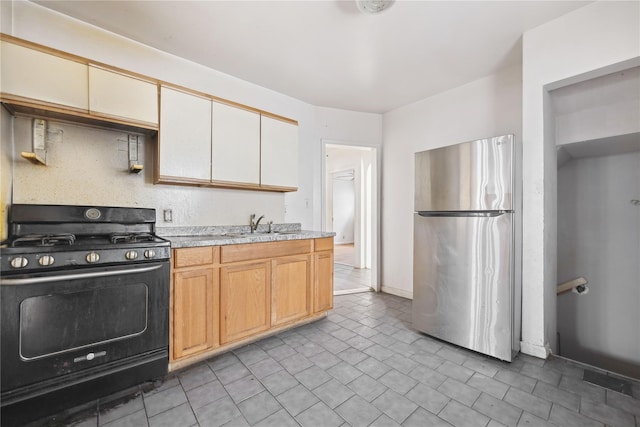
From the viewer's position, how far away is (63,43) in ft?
6.38

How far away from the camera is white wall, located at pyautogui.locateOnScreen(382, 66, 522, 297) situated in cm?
273

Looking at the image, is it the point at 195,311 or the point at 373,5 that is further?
the point at 195,311

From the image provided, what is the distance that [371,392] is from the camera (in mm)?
1722

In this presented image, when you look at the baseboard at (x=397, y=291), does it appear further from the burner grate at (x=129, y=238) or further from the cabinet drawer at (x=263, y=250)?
the burner grate at (x=129, y=238)

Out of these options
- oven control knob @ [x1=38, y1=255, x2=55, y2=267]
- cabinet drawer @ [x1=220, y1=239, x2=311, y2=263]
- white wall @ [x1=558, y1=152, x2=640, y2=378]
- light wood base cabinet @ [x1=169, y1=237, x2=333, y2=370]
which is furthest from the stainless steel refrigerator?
oven control knob @ [x1=38, y1=255, x2=55, y2=267]

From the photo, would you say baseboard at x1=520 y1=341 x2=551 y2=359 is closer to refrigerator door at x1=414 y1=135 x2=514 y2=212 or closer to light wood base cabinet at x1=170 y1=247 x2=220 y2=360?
refrigerator door at x1=414 y1=135 x2=514 y2=212

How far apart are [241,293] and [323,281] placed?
93 cm

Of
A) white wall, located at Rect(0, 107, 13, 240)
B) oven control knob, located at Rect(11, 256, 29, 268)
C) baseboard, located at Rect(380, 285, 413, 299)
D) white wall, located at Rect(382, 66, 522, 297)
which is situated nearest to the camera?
oven control knob, located at Rect(11, 256, 29, 268)

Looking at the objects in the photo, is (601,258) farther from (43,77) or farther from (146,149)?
(43,77)

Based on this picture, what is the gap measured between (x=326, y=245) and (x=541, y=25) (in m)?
2.55

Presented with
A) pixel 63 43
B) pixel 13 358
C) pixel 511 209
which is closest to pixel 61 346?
pixel 13 358

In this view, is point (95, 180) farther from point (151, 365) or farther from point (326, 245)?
point (326, 245)

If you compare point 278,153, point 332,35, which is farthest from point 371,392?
point 332,35

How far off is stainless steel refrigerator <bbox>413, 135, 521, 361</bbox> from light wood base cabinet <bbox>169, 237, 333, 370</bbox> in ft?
3.39
